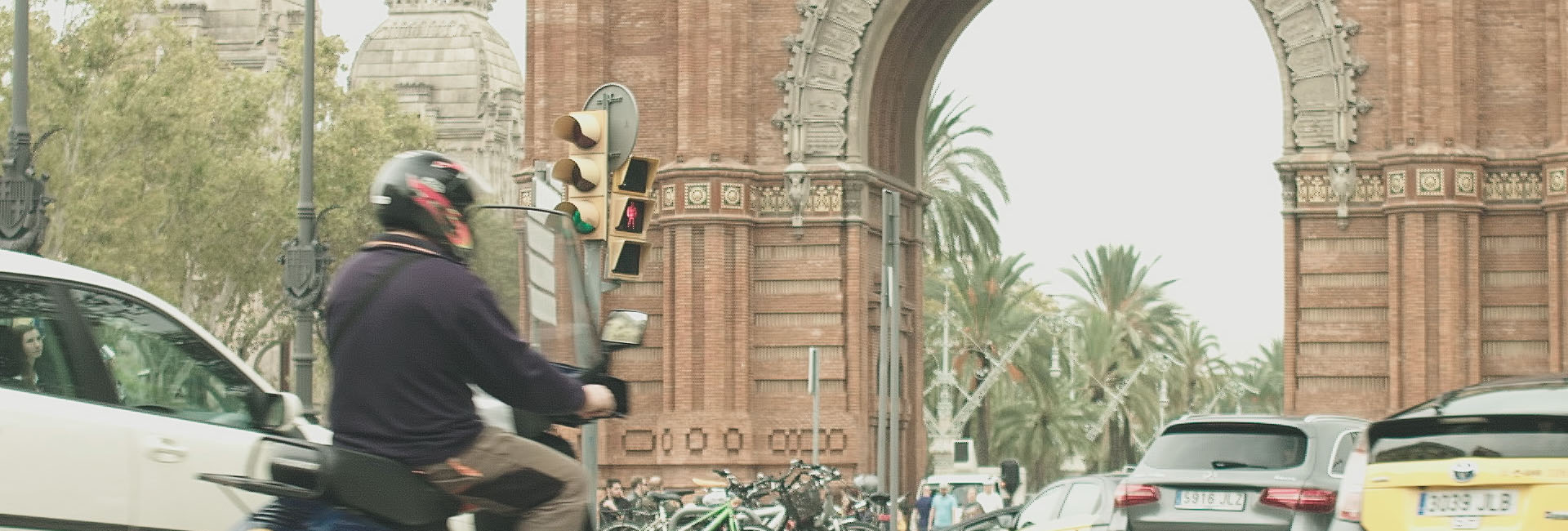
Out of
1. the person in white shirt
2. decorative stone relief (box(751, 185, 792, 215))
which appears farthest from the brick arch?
the person in white shirt

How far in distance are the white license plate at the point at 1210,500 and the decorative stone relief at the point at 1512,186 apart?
15.5 m

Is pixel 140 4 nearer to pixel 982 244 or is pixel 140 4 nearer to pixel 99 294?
pixel 982 244

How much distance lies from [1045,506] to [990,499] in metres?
9.66

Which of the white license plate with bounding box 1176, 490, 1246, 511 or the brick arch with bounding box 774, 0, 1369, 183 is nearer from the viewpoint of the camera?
the white license plate with bounding box 1176, 490, 1246, 511

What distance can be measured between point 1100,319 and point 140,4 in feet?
101

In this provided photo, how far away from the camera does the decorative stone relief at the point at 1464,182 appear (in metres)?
27.8

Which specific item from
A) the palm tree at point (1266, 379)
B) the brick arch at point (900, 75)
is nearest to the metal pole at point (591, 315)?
the brick arch at point (900, 75)

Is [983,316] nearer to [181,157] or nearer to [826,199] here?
[181,157]

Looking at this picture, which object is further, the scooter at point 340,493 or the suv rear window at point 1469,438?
the suv rear window at point 1469,438

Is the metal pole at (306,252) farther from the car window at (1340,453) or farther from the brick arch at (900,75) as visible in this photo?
the car window at (1340,453)

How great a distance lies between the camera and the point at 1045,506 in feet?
59.4

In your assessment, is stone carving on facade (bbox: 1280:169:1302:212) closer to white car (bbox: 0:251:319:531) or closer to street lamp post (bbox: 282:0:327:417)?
street lamp post (bbox: 282:0:327:417)

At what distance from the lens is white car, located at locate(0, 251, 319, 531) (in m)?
7.48

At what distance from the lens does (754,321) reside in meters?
30.8
